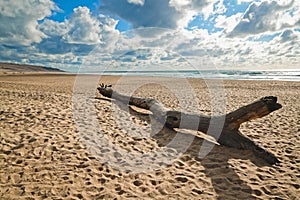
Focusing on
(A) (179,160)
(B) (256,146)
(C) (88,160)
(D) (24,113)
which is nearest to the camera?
(C) (88,160)

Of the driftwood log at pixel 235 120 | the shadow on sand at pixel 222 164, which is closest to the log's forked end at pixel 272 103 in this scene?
the driftwood log at pixel 235 120

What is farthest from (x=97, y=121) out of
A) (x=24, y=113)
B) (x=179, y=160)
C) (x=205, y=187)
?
(x=205, y=187)

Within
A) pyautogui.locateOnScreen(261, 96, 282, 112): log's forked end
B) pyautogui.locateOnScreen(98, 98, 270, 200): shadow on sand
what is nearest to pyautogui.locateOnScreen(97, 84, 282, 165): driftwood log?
pyautogui.locateOnScreen(261, 96, 282, 112): log's forked end

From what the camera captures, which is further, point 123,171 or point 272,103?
point 272,103

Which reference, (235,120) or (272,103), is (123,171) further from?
(272,103)

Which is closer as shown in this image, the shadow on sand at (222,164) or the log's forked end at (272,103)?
the shadow on sand at (222,164)

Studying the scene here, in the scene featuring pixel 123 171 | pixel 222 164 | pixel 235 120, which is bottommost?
pixel 123 171

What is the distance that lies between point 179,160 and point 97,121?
376 cm

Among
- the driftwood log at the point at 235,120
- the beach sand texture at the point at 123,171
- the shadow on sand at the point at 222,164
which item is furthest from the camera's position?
the driftwood log at the point at 235,120

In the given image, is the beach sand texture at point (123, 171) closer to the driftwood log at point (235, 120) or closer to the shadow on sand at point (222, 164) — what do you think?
the shadow on sand at point (222, 164)

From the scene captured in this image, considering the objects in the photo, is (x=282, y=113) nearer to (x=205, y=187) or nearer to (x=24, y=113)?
(x=205, y=187)

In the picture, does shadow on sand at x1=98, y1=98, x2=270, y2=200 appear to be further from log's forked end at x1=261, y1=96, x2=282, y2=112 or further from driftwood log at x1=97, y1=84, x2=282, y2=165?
log's forked end at x1=261, y1=96, x2=282, y2=112

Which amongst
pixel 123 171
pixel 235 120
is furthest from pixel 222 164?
pixel 123 171

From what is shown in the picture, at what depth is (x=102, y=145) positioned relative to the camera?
575 centimetres
